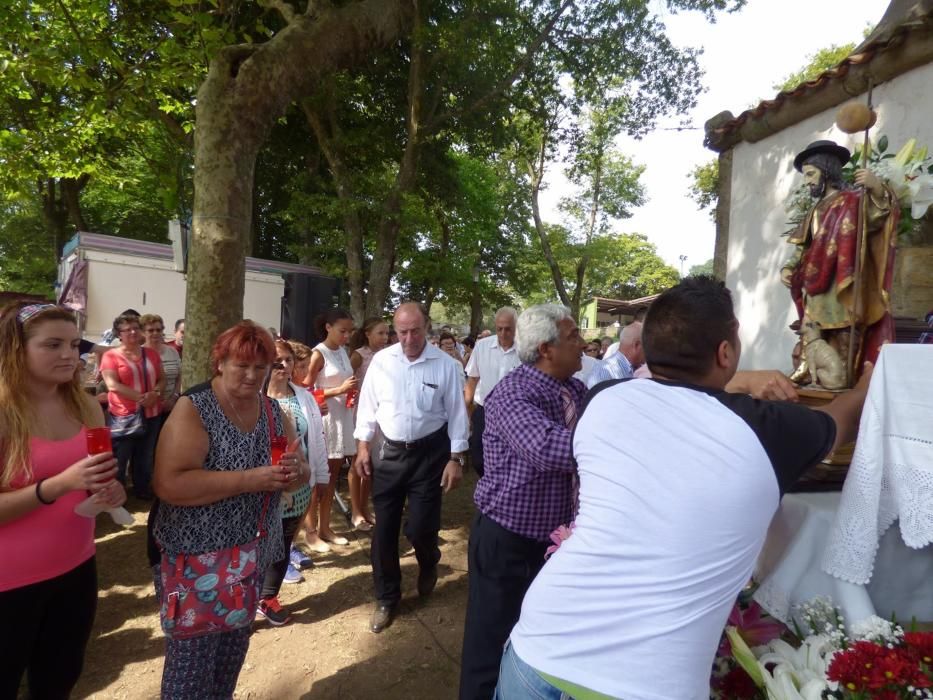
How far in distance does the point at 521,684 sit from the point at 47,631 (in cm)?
189

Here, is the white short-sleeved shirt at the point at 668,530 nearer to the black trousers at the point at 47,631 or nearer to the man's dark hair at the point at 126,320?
the black trousers at the point at 47,631

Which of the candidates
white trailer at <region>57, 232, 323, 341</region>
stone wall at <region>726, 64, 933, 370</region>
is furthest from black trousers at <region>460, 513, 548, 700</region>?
white trailer at <region>57, 232, 323, 341</region>

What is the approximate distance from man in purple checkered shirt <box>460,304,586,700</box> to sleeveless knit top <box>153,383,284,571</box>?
95 centimetres

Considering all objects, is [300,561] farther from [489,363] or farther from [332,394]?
[489,363]

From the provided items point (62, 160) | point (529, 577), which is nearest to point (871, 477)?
point (529, 577)

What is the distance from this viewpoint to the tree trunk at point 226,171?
4.31 metres

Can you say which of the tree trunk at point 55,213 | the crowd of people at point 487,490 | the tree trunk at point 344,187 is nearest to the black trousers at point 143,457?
the crowd of people at point 487,490

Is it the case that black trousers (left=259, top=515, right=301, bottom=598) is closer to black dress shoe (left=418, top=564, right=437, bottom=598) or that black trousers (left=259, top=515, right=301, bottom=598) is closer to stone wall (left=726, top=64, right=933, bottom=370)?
black dress shoe (left=418, top=564, right=437, bottom=598)

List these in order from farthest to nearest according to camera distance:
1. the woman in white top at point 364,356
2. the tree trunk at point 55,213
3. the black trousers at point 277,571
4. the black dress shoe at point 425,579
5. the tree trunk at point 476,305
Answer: the tree trunk at point 476,305 → the tree trunk at point 55,213 → the woman in white top at point 364,356 → the black dress shoe at point 425,579 → the black trousers at point 277,571

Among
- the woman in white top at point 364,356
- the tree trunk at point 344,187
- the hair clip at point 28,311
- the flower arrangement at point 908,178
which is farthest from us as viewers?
the tree trunk at point 344,187

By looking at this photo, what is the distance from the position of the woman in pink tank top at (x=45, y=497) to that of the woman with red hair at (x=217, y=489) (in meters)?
0.22

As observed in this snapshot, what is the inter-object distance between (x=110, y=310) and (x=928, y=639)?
11.9m

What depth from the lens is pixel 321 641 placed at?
3.64 meters

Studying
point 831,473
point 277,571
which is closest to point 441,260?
point 277,571
